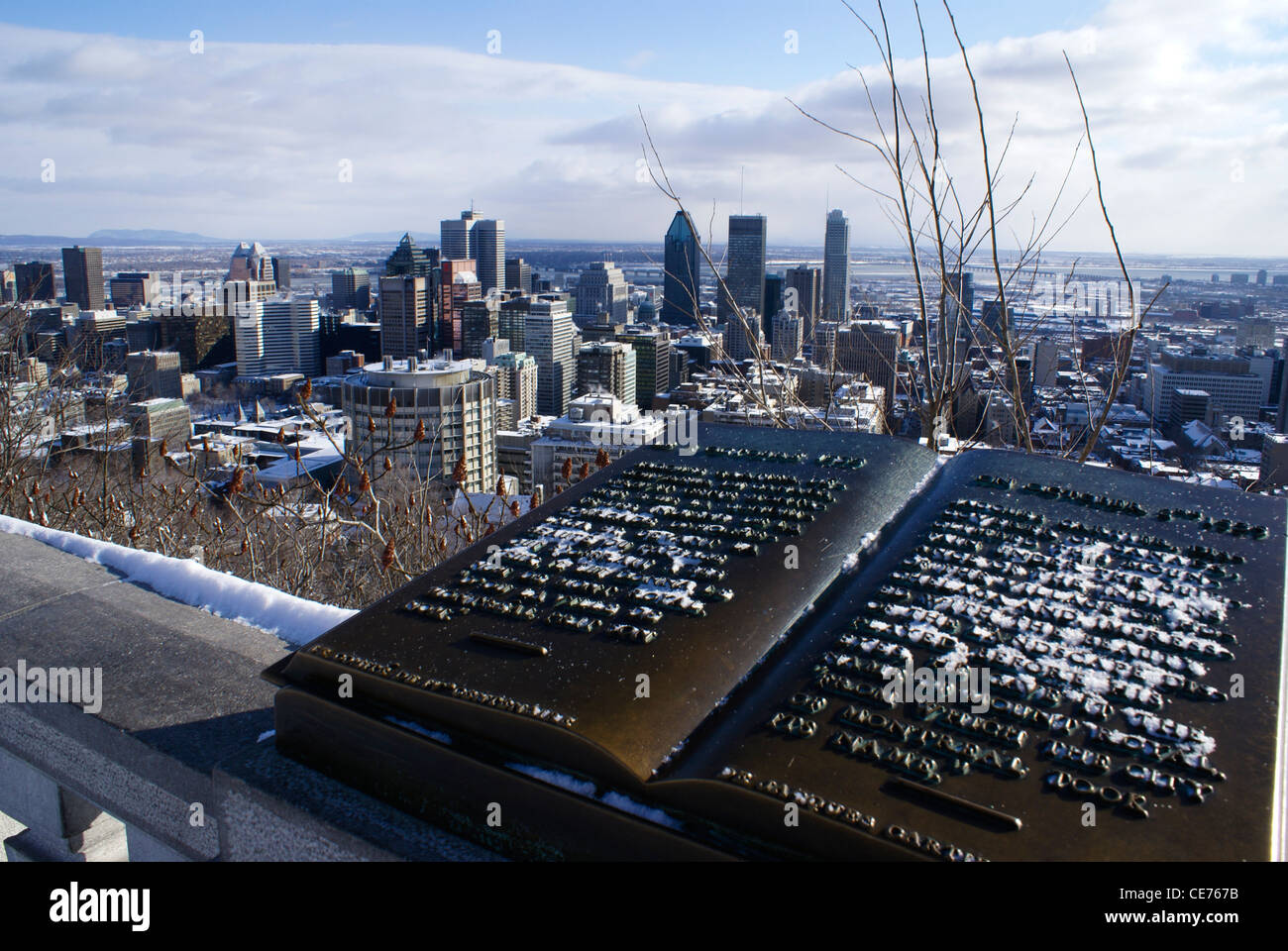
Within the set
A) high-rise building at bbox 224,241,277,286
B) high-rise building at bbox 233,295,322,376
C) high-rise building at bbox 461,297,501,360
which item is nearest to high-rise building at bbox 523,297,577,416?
high-rise building at bbox 461,297,501,360

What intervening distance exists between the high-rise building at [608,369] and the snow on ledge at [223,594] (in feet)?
158

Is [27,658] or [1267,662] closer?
[1267,662]

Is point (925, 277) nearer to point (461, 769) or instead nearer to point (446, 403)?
point (461, 769)

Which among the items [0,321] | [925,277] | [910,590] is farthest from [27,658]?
[0,321]

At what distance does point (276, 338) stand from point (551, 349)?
2498 cm

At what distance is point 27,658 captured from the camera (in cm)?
332

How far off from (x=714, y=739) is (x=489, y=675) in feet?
1.98

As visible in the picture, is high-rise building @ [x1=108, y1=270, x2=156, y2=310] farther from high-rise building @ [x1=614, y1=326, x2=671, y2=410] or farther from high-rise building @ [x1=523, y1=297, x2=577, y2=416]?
high-rise building @ [x1=614, y1=326, x2=671, y2=410]

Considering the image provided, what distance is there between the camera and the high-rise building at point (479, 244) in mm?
122938

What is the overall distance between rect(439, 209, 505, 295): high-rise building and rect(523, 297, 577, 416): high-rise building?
149ft

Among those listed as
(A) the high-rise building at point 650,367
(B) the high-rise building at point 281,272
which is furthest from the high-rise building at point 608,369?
(B) the high-rise building at point 281,272

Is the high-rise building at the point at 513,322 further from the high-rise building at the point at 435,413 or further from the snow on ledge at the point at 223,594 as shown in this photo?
the snow on ledge at the point at 223,594

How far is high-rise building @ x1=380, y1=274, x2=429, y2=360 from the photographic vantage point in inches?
3137

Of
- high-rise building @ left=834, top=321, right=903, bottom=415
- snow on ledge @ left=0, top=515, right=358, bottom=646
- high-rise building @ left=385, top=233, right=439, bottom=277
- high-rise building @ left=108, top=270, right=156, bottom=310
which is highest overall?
high-rise building @ left=385, top=233, right=439, bottom=277
